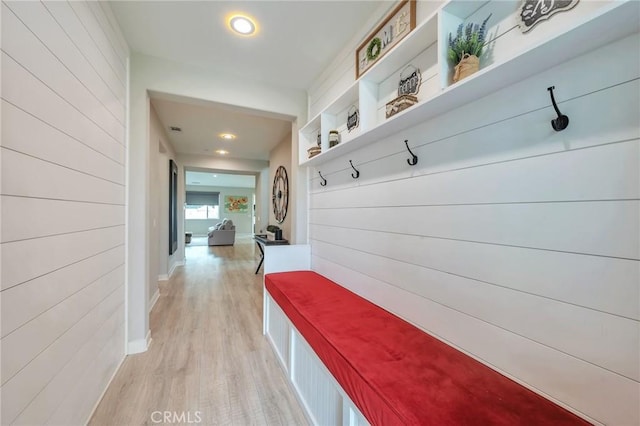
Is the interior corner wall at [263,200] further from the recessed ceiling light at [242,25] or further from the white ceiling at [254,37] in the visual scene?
the recessed ceiling light at [242,25]

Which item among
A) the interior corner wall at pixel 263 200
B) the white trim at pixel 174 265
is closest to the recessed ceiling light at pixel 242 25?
the white trim at pixel 174 265

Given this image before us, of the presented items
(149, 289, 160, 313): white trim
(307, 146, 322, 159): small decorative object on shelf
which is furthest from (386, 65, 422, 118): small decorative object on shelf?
(149, 289, 160, 313): white trim

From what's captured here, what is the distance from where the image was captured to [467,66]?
3.00 feet

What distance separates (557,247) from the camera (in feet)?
2.47

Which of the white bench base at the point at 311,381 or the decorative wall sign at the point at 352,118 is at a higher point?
the decorative wall sign at the point at 352,118

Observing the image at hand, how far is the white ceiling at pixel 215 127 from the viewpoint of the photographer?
2904 mm

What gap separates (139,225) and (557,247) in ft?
8.69

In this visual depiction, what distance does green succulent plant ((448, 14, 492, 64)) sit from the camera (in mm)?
931

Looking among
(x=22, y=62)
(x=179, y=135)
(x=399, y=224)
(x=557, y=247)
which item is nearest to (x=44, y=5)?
(x=22, y=62)

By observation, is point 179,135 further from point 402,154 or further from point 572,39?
point 572,39

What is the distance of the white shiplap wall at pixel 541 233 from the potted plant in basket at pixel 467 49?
147 millimetres

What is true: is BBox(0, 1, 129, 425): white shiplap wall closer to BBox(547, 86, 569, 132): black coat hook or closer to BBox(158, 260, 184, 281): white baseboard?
BBox(547, 86, 569, 132): black coat hook

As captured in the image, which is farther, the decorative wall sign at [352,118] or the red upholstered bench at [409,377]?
the decorative wall sign at [352,118]

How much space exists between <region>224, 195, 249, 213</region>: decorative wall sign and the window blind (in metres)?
0.54
